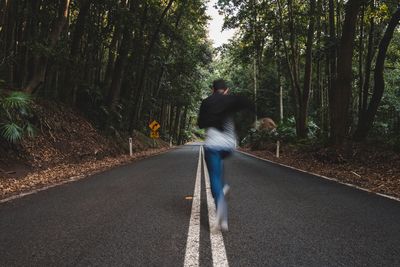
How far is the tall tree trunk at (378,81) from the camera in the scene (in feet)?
42.3

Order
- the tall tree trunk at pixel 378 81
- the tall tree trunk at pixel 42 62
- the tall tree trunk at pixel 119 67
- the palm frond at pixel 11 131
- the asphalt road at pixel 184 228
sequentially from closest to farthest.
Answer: the asphalt road at pixel 184 228 → the palm frond at pixel 11 131 → the tall tree trunk at pixel 378 81 → the tall tree trunk at pixel 42 62 → the tall tree trunk at pixel 119 67

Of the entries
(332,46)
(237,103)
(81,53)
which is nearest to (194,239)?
(237,103)

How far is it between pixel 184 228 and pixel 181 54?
2858 cm

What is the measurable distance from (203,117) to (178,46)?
27.7 meters

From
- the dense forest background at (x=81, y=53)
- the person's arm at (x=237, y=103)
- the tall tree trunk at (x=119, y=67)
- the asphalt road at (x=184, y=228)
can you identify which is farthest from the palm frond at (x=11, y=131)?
the tall tree trunk at (x=119, y=67)

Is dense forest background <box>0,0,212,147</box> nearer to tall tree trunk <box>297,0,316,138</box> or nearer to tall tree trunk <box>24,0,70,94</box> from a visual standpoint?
tall tree trunk <box>24,0,70,94</box>

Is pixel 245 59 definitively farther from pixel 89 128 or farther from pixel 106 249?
pixel 106 249

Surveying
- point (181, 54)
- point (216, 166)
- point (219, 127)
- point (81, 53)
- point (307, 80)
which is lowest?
point (216, 166)

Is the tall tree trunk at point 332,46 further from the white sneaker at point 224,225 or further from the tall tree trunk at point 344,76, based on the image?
the white sneaker at point 224,225

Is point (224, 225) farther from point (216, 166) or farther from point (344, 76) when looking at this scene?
point (344, 76)

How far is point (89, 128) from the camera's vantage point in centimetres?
1914

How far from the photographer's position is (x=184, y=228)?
476 cm

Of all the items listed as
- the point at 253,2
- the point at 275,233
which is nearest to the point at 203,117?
the point at 275,233

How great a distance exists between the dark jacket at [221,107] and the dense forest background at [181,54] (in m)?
0.23
